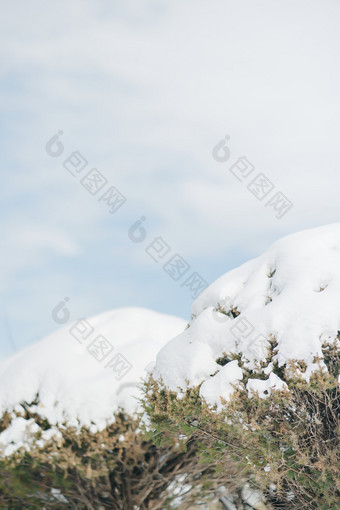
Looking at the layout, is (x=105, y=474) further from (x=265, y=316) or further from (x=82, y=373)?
(x=265, y=316)

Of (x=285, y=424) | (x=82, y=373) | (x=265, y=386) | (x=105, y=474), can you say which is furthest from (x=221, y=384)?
(x=82, y=373)

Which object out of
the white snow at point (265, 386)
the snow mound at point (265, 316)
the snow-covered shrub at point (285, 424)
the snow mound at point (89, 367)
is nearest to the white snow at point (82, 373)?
the snow mound at point (89, 367)

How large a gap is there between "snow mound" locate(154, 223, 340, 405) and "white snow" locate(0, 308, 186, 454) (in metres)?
1.53

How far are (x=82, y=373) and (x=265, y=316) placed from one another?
450cm

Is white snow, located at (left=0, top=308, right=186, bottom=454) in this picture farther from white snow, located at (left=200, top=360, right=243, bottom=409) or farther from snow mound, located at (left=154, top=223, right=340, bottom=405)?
white snow, located at (left=200, top=360, right=243, bottom=409)

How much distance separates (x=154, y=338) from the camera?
10008 millimetres

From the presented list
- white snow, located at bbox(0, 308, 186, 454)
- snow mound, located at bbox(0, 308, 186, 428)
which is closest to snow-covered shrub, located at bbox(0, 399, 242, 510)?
white snow, located at bbox(0, 308, 186, 454)

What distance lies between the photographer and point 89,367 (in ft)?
29.9

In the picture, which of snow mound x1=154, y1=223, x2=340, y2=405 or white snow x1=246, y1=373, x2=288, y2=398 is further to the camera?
snow mound x1=154, y1=223, x2=340, y2=405

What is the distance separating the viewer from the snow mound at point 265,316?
16.3ft

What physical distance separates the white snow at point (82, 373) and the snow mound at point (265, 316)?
153 cm

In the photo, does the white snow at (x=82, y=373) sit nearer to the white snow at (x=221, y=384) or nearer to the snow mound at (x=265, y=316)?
the snow mound at (x=265, y=316)

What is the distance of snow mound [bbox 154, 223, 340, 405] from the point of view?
4.95 m

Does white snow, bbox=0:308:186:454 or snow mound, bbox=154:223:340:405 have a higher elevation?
white snow, bbox=0:308:186:454
